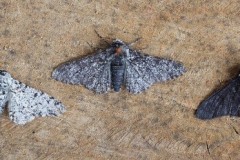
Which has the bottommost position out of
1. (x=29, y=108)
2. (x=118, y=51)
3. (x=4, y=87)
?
(x=29, y=108)

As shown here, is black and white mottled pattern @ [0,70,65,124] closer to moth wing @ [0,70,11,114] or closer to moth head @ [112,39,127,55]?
moth wing @ [0,70,11,114]

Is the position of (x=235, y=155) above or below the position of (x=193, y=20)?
below

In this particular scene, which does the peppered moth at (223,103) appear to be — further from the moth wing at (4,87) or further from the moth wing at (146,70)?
the moth wing at (4,87)

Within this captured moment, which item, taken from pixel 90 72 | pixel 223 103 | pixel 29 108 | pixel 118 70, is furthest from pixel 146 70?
pixel 29 108

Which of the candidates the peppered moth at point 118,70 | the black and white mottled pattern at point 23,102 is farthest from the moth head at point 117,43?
the black and white mottled pattern at point 23,102

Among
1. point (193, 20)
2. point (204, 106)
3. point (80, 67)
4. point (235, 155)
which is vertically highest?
point (193, 20)

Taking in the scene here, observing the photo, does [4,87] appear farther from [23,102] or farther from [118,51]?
[118,51]

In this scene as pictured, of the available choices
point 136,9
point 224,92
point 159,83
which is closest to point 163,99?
point 159,83

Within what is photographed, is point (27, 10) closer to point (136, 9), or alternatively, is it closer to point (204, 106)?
point (136, 9)
